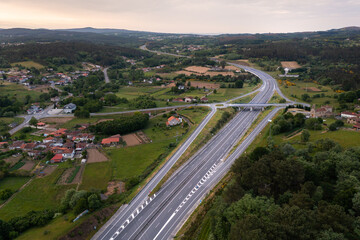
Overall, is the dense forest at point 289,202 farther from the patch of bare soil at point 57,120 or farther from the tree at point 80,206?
the patch of bare soil at point 57,120

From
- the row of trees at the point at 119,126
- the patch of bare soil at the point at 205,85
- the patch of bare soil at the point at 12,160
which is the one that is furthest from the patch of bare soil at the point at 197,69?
the patch of bare soil at the point at 12,160

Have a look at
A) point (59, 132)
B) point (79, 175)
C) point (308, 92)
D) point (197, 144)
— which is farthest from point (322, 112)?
point (59, 132)

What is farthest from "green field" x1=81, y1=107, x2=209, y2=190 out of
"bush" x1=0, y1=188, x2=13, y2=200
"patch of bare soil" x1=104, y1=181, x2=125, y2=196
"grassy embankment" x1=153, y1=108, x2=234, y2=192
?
"bush" x1=0, y1=188, x2=13, y2=200

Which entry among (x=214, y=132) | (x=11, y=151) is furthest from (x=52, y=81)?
(x=214, y=132)

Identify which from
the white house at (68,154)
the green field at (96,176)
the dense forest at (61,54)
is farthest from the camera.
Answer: the dense forest at (61,54)

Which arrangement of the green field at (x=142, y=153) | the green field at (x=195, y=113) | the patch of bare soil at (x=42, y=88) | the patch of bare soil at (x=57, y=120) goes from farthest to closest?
the patch of bare soil at (x=42, y=88) → the patch of bare soil at (x=57, y=120) → the green field at (x=195, y=113) → the green field at (x=142, y=153)

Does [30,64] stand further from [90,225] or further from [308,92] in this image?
[308,92]

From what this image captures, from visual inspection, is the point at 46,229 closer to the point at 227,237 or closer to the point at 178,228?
the point at 178,228
